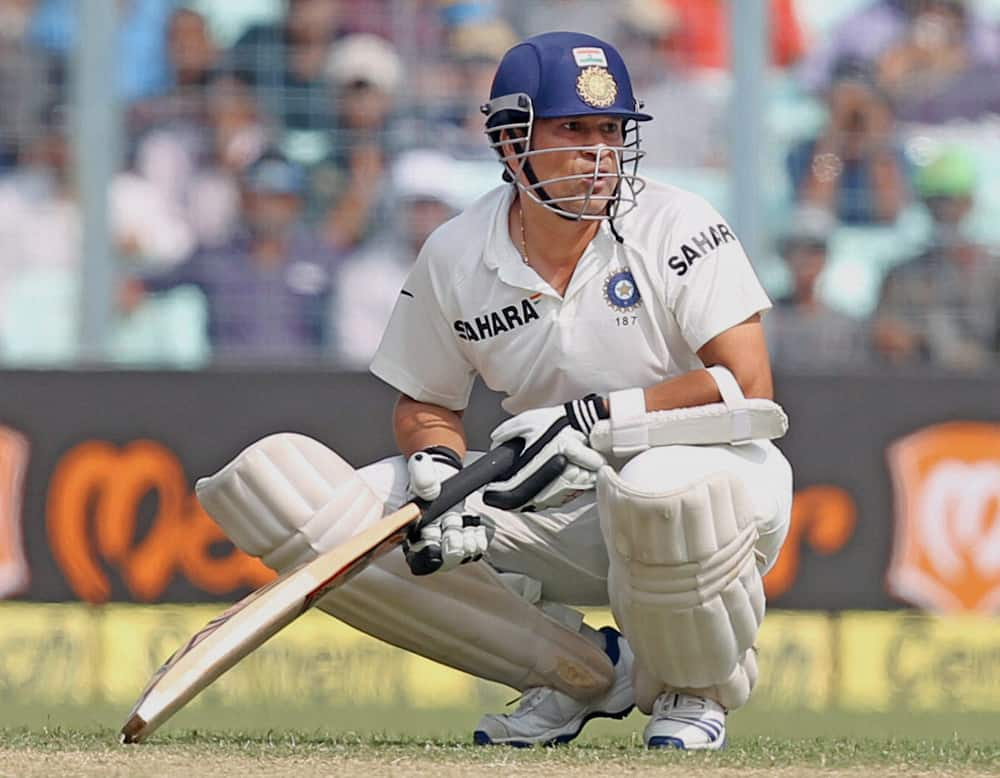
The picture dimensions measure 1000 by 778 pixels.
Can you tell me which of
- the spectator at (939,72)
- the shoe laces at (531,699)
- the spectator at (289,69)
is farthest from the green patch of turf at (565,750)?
the spectator at (939,72)

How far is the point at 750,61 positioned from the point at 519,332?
2834 millimetres

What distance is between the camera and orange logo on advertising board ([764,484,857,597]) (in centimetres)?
652

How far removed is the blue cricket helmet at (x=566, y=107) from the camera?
4.17m

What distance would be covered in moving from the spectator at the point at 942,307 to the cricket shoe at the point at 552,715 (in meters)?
2.81

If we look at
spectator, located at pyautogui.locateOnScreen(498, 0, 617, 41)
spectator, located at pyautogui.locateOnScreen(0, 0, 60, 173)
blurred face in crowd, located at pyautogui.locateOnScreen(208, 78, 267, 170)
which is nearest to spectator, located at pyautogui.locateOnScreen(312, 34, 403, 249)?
blurred face in crowd, located at pyautogui.locateOnScreen(208, 78, 267, 170)

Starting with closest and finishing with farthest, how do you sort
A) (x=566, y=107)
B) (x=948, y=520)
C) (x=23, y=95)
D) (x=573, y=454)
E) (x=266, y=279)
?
1. (x=573, y=454)
2. (x=566, y=107)
3. (x=948, y=520)
4. (x=266, y=279)
5. (x=23, y=95)

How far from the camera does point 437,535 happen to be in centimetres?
401

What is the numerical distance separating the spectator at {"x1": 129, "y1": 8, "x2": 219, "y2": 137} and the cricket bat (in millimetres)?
3245

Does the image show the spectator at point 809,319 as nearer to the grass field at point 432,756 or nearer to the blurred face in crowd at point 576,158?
the grass field at point 432,756

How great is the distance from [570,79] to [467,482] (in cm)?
85

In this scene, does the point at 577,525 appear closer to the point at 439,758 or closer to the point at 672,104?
the point at 439,758

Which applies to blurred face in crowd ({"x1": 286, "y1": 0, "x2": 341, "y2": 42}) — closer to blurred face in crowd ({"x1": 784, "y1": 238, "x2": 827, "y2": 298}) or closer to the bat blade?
blurred face in crowd ({"x1": 784, "y1": 238, "x2": 827, "y2": 298})

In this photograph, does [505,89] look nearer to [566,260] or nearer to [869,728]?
[566,260]

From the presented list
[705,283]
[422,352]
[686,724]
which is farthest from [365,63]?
[686,724]
